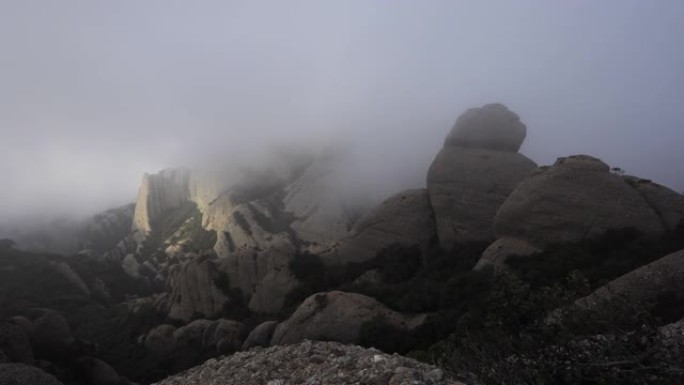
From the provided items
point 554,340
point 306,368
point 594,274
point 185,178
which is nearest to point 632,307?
point 554,340

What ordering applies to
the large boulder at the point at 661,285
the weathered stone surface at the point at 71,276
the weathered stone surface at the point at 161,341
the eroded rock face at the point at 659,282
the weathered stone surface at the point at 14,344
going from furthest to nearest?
the weathered stone surface at the point at 71,276, the weathered stone surface at the point at 161,341, the weathered stone surface at the point at 14,344, the eroded rock face at the point at 659,282, the large boulder at the point at 661,285

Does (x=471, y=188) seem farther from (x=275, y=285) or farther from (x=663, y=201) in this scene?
(x=275, y=285)

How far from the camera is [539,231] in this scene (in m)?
38.0

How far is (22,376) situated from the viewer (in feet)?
86.2

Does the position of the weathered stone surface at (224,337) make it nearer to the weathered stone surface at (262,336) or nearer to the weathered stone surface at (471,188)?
the weathered stone surface at (262,336)

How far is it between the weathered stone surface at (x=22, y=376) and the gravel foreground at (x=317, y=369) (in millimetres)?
6731

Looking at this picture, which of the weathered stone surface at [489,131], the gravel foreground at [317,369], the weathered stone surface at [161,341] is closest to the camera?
the gravel foreground at [317,369]

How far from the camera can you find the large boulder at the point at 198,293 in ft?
177

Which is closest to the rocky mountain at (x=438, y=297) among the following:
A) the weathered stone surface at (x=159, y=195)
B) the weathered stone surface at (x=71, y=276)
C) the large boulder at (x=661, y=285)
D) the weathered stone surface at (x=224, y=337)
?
the large boulder at (x=661, y=285)

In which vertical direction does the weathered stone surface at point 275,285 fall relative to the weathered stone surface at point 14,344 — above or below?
below

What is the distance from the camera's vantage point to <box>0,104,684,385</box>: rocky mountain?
42.0 feet

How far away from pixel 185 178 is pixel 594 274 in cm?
13584

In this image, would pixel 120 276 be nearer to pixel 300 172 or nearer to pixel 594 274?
pixel 300 172

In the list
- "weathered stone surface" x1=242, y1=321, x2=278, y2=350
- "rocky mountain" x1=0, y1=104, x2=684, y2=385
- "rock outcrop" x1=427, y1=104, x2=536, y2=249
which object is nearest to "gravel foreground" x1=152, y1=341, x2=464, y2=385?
"rocky mountain" x1=0, y1=104, x2=684, y2=385
